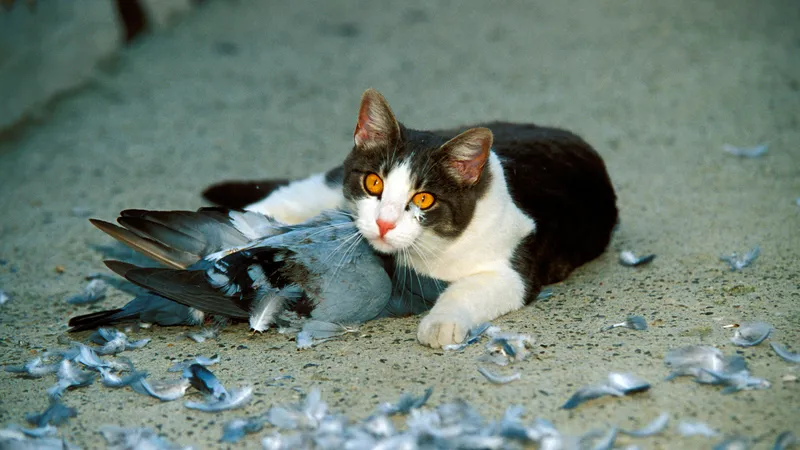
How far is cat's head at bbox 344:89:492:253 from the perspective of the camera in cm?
273

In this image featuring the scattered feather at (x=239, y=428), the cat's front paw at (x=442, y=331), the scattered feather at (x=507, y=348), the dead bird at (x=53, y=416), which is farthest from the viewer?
the cat's front paw at (x=442, y=331)

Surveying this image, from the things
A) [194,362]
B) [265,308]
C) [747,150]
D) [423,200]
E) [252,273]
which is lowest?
[747,150]

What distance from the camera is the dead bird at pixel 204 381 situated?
240 cm

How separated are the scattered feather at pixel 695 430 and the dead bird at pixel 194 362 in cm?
134

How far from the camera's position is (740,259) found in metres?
3.16

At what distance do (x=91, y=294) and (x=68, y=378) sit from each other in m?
0.69

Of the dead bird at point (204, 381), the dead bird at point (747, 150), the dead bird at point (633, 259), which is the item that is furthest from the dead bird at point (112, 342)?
the dead bird at point (747, 150)

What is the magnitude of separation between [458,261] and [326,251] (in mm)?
484

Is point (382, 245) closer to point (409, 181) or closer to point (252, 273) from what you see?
point (409, 181)

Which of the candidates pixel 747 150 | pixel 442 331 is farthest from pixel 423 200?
pixel 747 150

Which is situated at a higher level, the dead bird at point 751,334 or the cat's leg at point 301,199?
the cat's leg at point 301,199

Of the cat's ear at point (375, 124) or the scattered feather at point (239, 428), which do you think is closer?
the scattered feather at point (239, 428)

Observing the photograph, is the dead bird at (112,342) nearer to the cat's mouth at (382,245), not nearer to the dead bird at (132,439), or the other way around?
the dead bird at (132,439)

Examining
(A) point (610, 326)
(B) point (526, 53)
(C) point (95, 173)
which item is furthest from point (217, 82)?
(A) point (610, 326)
